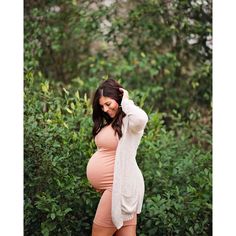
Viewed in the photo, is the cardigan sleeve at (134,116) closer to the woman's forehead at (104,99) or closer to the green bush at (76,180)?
the woman's forehead at (104,99)

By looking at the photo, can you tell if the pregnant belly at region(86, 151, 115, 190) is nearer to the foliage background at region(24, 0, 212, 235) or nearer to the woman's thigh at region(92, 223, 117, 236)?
the woman's thigh at region(92, 223, 117, 236)

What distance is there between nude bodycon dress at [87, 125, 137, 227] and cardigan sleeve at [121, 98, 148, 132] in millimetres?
149

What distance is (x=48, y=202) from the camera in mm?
3951

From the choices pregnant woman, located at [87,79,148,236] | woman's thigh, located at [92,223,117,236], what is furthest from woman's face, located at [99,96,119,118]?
woman's thigh, located at [92,223,117,236]

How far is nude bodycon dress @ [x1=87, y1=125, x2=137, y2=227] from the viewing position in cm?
348

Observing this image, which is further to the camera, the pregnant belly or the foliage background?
the foliage background

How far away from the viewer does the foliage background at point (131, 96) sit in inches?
162

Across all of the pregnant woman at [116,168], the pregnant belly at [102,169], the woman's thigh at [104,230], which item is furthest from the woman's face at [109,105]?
the woman's thigh at [104,230]

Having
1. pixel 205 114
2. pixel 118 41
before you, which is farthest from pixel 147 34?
pixel 205 114

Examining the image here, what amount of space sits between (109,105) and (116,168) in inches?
Answer: 13.9

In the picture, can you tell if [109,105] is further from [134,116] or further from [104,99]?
[134,116]

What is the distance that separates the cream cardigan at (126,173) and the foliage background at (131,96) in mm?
611

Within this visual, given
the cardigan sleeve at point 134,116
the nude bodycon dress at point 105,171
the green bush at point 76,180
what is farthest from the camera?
the green bush at point 76,180
